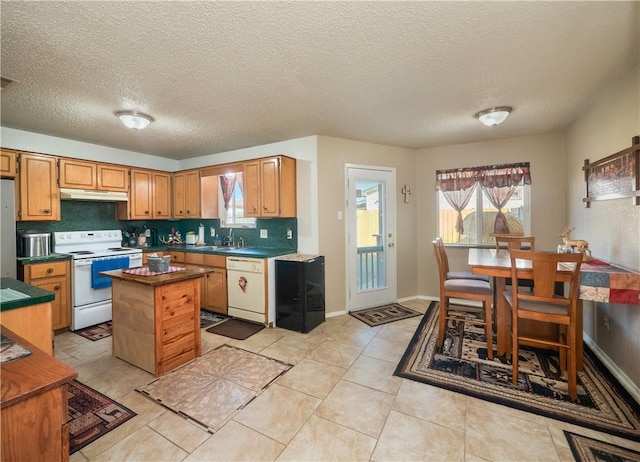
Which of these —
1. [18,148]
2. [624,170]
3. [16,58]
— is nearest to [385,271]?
[624,170]

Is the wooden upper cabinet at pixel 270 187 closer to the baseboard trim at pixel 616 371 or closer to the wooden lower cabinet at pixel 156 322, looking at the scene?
the wooden lower cabinet at pixel 156 322

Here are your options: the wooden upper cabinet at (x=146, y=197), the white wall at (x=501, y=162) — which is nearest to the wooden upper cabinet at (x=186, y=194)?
the wooden upper cabinet at (x=146, y=197)

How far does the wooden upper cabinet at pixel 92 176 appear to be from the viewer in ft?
12.0

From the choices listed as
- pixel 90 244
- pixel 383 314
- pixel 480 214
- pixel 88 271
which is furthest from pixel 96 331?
pixel 480 214

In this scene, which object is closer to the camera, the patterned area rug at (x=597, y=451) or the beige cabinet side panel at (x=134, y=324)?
the patterned area rug at (x=597, y=451)

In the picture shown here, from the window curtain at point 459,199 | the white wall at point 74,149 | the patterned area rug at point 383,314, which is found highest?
the white wall at point 74,149

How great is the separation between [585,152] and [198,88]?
156 inches

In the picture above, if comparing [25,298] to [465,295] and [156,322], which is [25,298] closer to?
[156,322]

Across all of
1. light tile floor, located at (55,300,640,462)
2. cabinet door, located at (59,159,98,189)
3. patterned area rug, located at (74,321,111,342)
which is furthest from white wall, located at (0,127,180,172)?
light tile floor, located at (55,300,640,462)

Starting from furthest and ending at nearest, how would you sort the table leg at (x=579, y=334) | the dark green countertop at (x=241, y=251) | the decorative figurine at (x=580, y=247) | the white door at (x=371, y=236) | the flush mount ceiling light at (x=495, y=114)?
the white door at (x=371, y=236), the dark green countertop at (x=241, y=251), the flush mount ceiling light at (x=495, y=114), the decorative figurine at (x=580, y=247), the table leg at (x=579, y=334)

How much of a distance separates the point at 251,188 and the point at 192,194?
1.32 meters

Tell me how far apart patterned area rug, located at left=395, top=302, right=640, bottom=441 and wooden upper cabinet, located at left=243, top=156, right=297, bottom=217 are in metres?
2.30

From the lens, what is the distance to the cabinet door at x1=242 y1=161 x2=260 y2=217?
12.9 feet

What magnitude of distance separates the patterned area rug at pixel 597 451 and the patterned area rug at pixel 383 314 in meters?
2.04
